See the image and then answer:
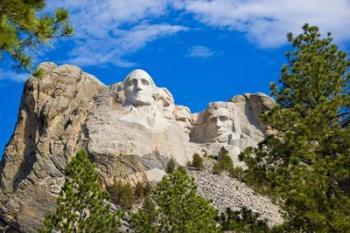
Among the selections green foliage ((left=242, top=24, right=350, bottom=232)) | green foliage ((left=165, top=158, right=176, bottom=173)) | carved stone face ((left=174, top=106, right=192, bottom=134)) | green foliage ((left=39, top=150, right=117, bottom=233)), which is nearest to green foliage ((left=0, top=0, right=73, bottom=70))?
green foliage ((left=242, top=24, right=350, bottom=232))

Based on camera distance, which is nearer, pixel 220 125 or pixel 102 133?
pixel 102 133

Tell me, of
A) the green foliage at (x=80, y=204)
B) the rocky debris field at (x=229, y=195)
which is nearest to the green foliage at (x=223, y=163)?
the rocky debris field at (x=229, y=195)

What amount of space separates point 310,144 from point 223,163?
33.7 metres

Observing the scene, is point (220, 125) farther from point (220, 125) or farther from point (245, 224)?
point (245, 224)

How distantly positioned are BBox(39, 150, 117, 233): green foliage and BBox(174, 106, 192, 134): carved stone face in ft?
85.5

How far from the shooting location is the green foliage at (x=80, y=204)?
83.0 ft

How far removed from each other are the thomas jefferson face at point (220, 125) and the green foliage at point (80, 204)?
26.7 m

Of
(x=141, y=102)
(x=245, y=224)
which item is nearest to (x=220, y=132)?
(x=141, y=102)

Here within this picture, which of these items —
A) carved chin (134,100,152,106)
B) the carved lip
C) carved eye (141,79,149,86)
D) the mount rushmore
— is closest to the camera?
the mount rushmore

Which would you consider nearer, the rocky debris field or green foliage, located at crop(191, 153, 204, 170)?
the rocky debris field

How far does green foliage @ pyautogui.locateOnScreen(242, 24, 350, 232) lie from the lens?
1398cm

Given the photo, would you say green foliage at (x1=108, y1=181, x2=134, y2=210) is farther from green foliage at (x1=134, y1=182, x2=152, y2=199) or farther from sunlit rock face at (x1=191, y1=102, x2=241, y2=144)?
sunlit rock face at (x1=191, y1=102, x2=241, y2=144)

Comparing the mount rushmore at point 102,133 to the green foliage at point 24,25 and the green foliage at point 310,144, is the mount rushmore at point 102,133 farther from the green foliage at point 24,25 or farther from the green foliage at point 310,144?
the green foliage at point 24,25

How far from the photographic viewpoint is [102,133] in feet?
145
